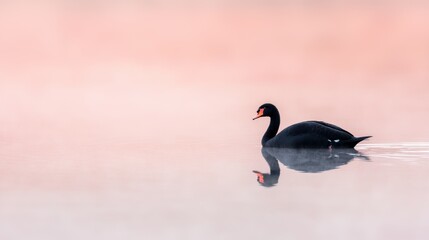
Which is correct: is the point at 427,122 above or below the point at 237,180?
above

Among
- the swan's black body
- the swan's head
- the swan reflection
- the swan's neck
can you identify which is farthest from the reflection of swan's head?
the swan's head

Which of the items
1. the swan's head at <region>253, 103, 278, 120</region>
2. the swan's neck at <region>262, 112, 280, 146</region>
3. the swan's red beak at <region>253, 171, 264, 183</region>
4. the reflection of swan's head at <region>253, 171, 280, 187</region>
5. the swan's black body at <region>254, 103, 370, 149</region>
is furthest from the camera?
the swan's head at <region>253, 103, 278, 120</region>

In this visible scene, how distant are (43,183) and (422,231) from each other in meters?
3.97

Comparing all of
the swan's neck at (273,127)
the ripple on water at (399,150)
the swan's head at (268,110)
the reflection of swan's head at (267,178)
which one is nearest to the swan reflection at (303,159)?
the reflection of swan's head at (267,178)

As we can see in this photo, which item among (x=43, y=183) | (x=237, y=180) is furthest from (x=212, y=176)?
(x=43, y=183)

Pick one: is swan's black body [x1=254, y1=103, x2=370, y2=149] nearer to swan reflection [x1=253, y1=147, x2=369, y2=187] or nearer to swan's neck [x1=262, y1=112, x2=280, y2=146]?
swan reflection [x1=253, y1=147, x2=369, y2=187]

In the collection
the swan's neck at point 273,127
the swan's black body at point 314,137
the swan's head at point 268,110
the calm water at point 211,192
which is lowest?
the calm water at point 211,192

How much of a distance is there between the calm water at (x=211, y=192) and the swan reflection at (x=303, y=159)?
1 centimetres

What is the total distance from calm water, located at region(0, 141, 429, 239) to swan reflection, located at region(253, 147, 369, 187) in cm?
1

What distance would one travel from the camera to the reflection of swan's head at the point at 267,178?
9.35 m

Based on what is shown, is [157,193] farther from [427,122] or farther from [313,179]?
[427,122]

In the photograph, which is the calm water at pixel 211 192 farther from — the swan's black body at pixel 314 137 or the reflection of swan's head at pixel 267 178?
the swan's black body at pixel 314 137

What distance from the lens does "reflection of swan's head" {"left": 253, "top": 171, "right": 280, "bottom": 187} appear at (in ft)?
30.7

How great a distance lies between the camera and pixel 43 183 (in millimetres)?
9469
